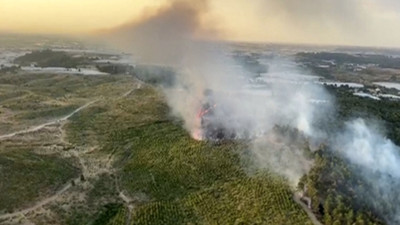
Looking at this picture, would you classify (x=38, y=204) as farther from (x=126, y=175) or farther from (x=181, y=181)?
(x=181, y=181)

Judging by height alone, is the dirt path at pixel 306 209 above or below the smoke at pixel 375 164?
below

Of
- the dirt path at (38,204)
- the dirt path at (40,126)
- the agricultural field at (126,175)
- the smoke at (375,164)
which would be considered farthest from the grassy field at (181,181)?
the smoke at (375,164)

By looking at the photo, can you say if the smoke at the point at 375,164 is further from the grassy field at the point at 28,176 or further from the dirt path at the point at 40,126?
the dirt path at the point at 40,126

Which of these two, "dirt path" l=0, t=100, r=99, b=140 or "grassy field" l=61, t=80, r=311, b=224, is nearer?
"grassy field" l=61, t=80, r=311, b=224

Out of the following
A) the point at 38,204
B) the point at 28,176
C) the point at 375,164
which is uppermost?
the point at 375,164

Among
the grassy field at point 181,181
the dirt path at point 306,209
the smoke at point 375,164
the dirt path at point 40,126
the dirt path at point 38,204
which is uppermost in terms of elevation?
the smoke at point 375,164

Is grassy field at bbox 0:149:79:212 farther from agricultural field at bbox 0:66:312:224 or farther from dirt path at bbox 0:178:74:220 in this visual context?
dirt path at bbox 0:178:74:220

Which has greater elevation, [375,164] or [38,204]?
[375,164]

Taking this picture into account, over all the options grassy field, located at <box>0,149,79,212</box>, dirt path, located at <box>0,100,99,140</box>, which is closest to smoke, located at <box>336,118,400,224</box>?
grassy field, located at <box>0,149,79,212</box>

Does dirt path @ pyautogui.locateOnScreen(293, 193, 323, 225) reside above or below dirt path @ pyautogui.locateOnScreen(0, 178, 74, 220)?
above

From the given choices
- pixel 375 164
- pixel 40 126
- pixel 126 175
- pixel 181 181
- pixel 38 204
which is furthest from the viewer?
pixel 40 126

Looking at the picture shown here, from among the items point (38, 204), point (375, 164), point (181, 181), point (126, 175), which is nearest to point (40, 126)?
point (126, 175)

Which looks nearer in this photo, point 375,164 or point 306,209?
point 306,209
